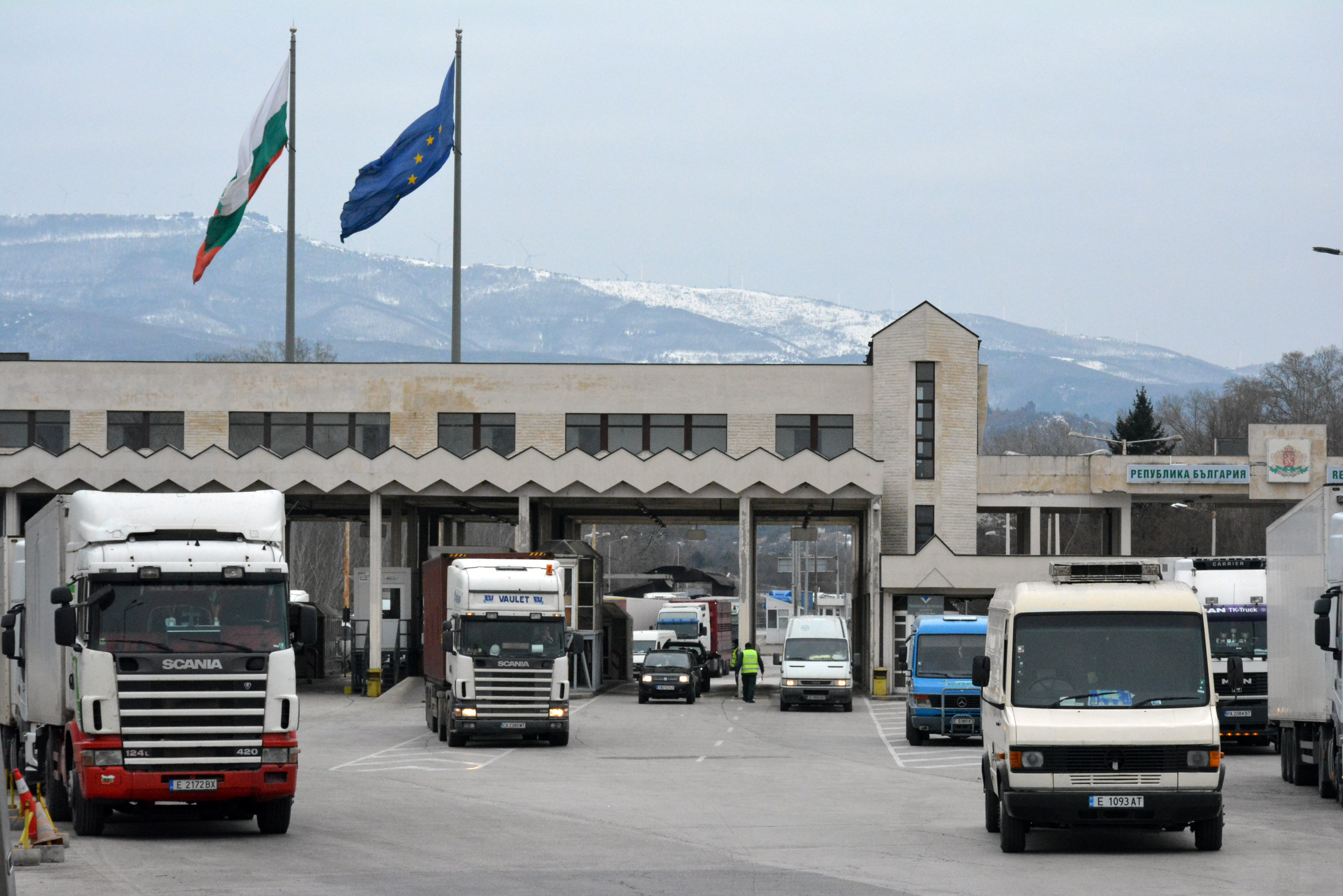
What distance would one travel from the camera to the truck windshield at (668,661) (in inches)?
1944

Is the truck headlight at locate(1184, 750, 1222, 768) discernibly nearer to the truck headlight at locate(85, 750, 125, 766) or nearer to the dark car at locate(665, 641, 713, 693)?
the truck headlight at locate(85, 750, 125, 766)

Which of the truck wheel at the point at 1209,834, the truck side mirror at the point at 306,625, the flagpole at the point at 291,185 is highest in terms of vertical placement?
the flagpole at the point at 291,185

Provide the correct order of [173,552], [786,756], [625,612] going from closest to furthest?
[173,552] < [786,756] < [625,612]

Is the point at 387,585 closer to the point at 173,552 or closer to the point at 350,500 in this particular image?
the point at 350,500

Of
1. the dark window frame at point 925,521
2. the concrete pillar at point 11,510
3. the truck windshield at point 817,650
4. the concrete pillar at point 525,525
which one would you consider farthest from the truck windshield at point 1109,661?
the concrete pillar at point 11,510

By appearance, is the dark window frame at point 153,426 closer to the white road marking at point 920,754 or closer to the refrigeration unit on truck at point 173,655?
the white road marking at point 920,754

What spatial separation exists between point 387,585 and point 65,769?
40152mm

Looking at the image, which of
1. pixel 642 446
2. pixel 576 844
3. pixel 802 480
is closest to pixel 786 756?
pixel 576 844

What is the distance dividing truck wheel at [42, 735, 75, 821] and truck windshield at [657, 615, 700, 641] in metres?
50.6

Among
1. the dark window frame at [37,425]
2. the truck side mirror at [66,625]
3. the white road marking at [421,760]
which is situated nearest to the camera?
the truck side mirror at [66,625]

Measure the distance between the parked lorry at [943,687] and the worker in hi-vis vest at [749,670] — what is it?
16981 millimetres

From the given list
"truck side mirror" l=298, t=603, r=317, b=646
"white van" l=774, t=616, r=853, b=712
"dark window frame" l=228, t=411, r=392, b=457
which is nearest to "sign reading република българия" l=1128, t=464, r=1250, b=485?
"white van" l=774, t=616, r=853, b=712

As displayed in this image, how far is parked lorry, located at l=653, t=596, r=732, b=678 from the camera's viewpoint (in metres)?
69.1

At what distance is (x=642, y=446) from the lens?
58875mm
